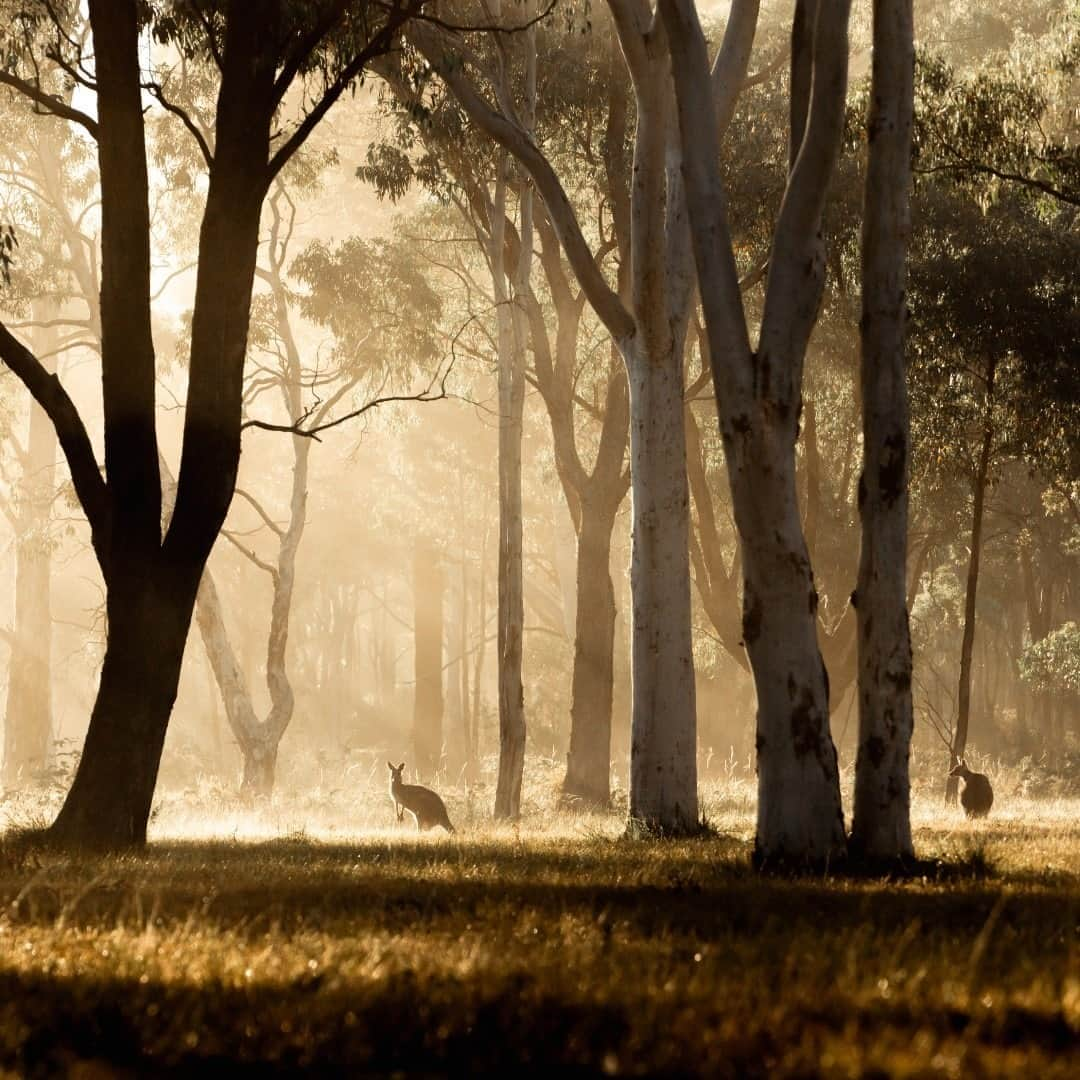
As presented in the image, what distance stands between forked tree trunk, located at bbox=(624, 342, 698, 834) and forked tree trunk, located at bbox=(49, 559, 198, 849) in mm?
3927

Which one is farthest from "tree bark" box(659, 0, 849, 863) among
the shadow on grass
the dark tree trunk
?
the dark tree trunk

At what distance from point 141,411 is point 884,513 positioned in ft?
17.0

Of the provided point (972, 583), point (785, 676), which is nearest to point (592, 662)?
point (972, 583)

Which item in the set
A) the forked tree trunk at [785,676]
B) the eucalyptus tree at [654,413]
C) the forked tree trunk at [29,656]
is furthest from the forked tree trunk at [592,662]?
the forked tree trunk at [29,656]

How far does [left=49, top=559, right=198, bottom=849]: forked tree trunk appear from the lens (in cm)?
988

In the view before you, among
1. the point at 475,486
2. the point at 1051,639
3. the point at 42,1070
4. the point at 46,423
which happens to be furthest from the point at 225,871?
the point at 475,486

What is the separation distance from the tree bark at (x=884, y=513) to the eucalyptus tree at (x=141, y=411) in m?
4.22

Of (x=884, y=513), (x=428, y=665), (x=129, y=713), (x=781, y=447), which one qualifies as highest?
(x=781, y=447)

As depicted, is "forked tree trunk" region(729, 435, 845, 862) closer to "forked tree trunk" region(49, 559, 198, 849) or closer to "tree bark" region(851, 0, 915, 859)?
"tree bark" region(851, 0, 915, 859)

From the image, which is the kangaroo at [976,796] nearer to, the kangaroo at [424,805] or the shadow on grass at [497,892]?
the kangaroo at [424,805]

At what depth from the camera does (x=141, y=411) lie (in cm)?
1029

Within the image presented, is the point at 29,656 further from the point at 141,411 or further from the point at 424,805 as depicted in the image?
the point at 141,411

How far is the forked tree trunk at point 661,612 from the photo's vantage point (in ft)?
39.6

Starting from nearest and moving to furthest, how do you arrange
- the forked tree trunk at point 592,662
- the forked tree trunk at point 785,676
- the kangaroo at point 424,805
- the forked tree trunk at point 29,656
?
the forked tree trunk at point 785,676 → the kangaroo at point 424,805 → the forked tree trunk at point 592,662 → the forked tree trunk at point 29,656
